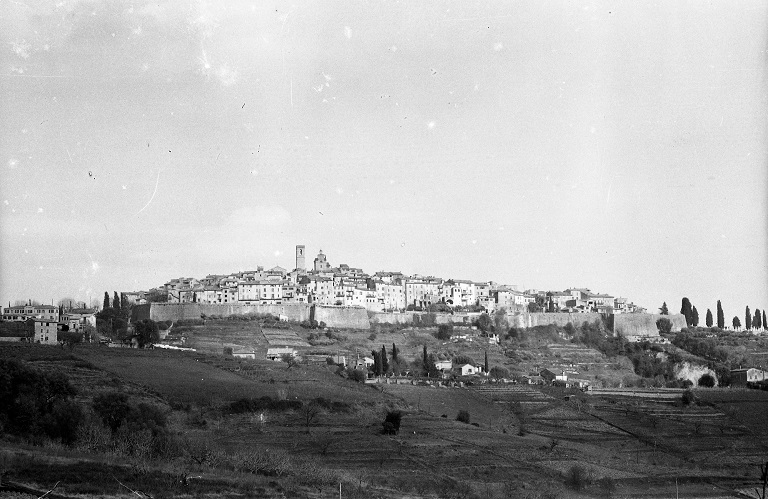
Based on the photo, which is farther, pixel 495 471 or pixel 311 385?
pixel 311 385

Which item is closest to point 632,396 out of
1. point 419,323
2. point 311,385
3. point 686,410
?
point 686,410

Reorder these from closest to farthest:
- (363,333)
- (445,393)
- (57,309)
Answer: (445,393), (57,309), (363,333)

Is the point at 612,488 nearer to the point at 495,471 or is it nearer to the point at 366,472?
the point at 495,471

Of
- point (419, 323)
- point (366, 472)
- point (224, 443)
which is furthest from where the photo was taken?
point (419, 323)

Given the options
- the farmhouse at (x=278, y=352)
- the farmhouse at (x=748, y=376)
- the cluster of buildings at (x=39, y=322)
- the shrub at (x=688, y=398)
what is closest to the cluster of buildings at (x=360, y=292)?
the cluster of buildings at (x=39, y=322)

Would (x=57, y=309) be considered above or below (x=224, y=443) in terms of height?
above

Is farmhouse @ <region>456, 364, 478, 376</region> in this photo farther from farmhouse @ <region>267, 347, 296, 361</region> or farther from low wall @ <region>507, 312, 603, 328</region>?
low wall @ <region>507, 312, 603, 328</region>

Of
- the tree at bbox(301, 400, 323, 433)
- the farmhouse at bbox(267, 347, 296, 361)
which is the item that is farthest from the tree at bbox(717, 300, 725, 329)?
the tree at bbox(301, 400, 323, 433)

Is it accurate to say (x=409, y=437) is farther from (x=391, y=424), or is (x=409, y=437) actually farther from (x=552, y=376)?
(x=552, y=376)
